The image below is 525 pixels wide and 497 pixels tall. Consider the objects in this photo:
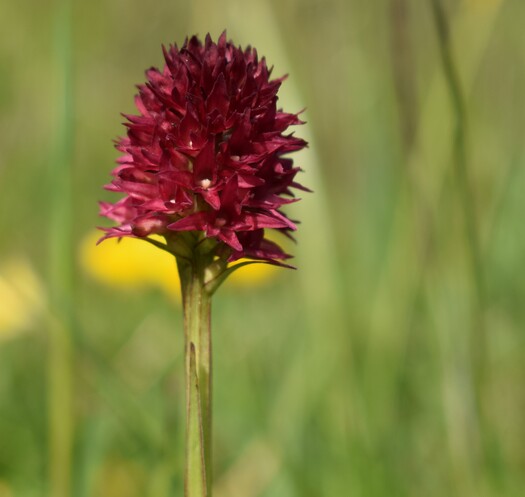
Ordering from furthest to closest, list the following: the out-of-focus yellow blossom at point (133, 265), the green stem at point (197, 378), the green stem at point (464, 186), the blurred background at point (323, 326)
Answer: the out-of-focus yellow blossom at point (133, 265), the blurred background at point (323, 326), the green stem at point (464, 186), the green stem at point (197, 378)

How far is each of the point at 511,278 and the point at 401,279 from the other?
626 millimetres

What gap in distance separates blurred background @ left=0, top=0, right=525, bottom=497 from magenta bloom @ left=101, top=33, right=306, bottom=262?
36 centimetres

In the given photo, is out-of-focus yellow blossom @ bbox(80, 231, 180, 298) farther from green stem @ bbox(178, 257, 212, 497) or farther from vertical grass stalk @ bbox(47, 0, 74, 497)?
green stem @ bbox(178, 257, 212, 497)

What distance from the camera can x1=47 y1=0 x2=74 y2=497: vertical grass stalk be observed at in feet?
4.01

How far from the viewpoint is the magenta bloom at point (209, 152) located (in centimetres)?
80

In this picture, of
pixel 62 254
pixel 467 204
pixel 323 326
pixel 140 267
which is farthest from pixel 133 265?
pixel 467 204

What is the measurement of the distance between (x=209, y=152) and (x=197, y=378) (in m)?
Result: 0.20

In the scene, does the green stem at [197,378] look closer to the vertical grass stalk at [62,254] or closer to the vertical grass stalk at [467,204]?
the vertical grass stalk at [62,254]

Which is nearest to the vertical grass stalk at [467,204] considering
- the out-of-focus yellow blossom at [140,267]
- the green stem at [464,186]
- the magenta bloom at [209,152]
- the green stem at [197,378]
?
the green stem at [464,186]

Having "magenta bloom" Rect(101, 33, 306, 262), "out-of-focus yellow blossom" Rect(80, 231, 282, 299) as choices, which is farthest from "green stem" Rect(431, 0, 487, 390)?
"out-of-focus yellow blossom" Rect(80, 231, 282, 299)

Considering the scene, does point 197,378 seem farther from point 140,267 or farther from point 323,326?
point 140,267

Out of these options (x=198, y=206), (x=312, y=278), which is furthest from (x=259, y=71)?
(x=312, y=278)

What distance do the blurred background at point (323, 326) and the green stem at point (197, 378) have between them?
0.34 metres

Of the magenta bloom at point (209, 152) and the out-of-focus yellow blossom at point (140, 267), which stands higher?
the out-of-focus yellow blossom at point (140, 267)
